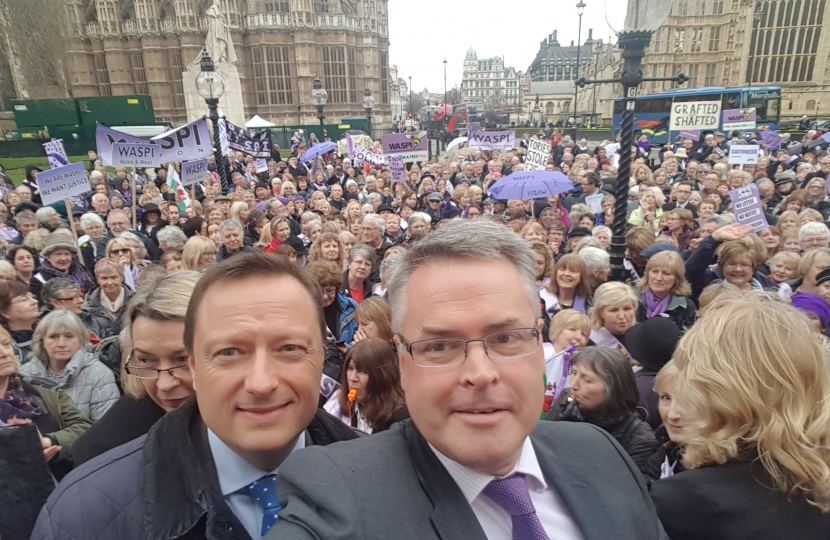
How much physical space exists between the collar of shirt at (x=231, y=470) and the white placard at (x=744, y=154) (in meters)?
11.5

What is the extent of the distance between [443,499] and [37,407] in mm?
2602

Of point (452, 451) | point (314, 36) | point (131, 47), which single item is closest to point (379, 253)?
point (452, 451)

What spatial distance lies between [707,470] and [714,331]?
476mm

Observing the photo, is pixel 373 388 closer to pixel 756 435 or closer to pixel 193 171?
pixel 756 435

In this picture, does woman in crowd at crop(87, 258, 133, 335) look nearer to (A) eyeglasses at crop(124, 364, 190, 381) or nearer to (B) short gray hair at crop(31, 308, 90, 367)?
(B) short gray hair at crop(31, 308, 90, 367)

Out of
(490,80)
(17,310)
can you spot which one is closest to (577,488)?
(17,310)

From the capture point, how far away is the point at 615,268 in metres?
4.88

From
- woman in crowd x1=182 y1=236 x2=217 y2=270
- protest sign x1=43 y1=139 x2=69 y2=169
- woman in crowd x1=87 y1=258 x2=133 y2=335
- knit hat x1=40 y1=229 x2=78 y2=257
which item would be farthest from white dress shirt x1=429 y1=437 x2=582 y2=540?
protest sign x1=43 y1=139 x2=69 y2=169

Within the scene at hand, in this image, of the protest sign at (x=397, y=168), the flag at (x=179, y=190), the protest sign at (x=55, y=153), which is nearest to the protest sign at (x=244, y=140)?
the flag at (x=179, y=190)

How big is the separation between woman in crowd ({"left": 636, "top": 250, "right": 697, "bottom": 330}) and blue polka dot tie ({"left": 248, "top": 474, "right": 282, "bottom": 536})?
3709mm

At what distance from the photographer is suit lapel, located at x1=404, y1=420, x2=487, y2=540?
1.04m

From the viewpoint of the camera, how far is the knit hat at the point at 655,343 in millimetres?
2900

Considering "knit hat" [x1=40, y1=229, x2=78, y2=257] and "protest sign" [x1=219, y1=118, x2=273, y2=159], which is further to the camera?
"protest sign" [x1=219, y1=118, x2=273, y2=159]

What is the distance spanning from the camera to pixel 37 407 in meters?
2.62
